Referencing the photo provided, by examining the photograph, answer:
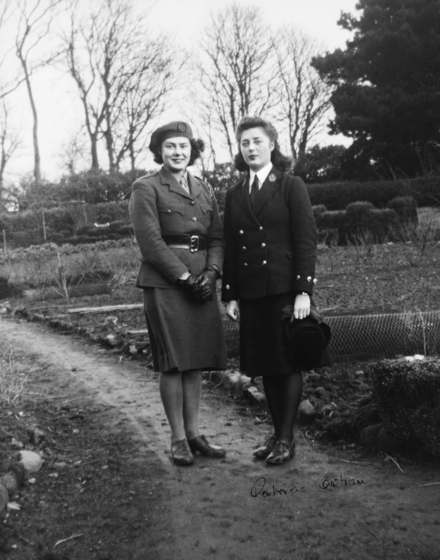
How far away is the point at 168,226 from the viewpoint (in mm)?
4012

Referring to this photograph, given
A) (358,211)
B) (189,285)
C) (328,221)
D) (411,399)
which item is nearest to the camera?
(411,399)

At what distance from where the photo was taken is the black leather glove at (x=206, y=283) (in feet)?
12.8

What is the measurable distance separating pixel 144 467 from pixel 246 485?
0.61 meters

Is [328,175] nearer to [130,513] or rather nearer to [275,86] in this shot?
[275,86]

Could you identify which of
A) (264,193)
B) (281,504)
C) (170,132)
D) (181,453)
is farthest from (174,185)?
(281,504)

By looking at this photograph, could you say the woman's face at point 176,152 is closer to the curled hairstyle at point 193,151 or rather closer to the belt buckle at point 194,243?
the curled hairstyle at point 193,151

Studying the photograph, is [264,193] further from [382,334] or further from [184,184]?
[382,334]

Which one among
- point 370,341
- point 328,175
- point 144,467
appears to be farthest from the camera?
point 328,175

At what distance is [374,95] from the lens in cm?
2578

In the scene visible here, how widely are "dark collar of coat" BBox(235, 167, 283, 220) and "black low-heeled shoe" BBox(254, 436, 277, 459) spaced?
3.88ft

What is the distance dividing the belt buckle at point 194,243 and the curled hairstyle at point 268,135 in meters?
0.47

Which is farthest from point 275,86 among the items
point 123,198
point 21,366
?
point 21,366

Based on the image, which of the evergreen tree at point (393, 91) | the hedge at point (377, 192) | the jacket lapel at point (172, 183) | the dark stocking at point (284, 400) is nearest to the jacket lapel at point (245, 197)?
A: the jacket lapel at point (172, 183)

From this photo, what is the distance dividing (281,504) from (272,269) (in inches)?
47.4
